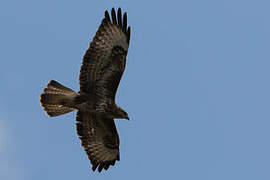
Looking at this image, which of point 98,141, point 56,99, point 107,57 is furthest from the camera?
point 98,141

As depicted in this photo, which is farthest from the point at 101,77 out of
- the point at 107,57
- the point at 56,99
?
the point at 56,99

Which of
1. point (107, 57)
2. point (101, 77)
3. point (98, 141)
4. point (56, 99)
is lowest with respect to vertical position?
point (98, 141)

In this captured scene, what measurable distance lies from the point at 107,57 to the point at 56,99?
5.21ft

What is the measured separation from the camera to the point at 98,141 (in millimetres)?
14461

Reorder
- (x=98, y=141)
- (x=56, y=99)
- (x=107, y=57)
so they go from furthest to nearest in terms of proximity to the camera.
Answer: (x=98, y=141) → (x=56, y=99) → (x=107, y=57)

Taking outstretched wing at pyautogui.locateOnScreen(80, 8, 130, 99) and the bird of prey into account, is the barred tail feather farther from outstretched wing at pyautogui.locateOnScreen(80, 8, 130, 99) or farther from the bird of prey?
outstretched wing at pyautogui.locateOnScreen(80, 8, 130, 99)

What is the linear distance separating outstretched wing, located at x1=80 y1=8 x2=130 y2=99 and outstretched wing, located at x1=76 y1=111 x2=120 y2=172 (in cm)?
115

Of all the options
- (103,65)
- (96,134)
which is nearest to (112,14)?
(103,65)

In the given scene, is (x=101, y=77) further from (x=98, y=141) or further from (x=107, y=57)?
(x=98, y=141)

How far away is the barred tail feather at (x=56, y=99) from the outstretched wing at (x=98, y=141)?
63 cm

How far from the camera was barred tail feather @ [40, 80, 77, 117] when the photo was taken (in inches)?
526

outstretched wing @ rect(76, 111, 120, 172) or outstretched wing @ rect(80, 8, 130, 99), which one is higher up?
outstretched wing @ rect(80, 8, 130, 99)

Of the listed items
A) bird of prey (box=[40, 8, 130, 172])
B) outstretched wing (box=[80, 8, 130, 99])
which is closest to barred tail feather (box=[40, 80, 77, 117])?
bird of prey (box=[40, 8, 130, 172])

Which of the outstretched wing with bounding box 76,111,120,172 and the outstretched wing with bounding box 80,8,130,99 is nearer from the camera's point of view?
the outstretched wing with bounding box 80,8,130,99
